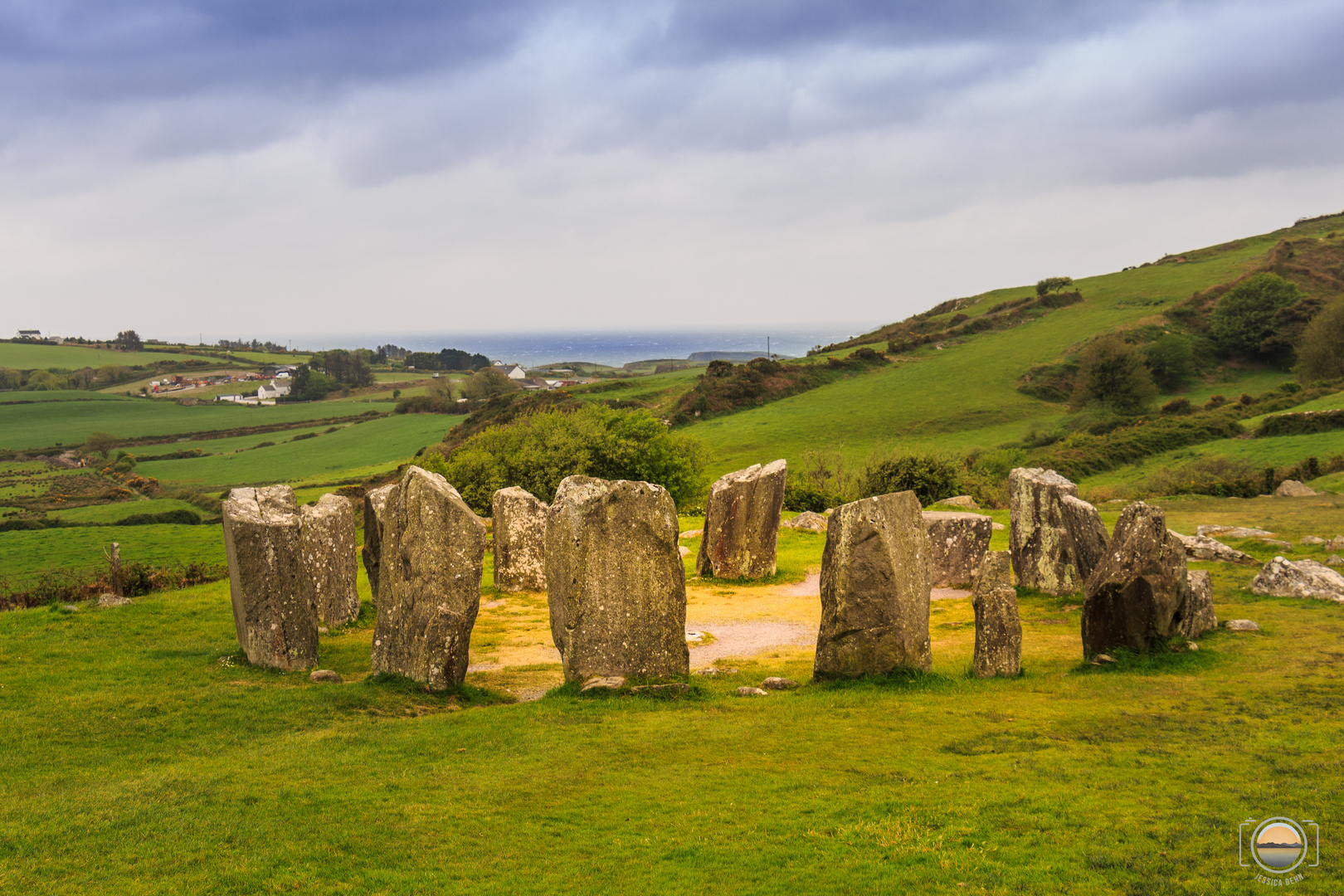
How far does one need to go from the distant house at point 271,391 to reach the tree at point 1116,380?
107162 millimetres

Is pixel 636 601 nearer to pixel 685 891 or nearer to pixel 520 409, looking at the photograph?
pixel 685 891

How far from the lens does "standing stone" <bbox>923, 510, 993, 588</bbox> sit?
71.2 ft

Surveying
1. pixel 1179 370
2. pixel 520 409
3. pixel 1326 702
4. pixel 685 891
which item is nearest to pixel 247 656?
pixel 685 891

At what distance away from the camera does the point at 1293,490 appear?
1156 inches

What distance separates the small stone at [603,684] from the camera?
12.7 m

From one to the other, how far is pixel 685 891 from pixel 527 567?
653 inches

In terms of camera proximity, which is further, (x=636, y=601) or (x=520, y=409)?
(x=520, y=409)

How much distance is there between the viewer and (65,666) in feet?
44.2

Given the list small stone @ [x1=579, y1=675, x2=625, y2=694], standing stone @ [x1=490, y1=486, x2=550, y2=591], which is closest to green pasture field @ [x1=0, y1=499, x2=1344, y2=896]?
small stone @ [x1=579, y1=675, x2=625, y2=694]

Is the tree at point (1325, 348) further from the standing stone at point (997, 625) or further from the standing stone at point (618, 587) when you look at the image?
the standing stone at point (618, 587)

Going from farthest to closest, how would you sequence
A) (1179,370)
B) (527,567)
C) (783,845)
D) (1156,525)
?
(1179,370) < (527,567) < (1156,525) < (783,845)

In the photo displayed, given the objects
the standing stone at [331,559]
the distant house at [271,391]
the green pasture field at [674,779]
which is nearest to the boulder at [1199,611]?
the green pasture field at [674,779]

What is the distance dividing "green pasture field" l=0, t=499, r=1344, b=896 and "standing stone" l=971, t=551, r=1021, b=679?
1.37 feet

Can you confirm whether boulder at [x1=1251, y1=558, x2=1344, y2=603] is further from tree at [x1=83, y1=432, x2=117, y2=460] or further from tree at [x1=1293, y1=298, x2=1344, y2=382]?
tree at [x1=83, y1=432, x2=117, y2=460]
